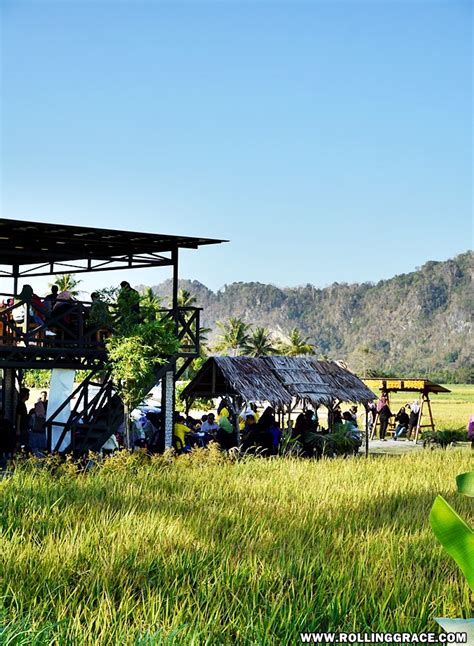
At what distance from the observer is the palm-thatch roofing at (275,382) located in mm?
17641

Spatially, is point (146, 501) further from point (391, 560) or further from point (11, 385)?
point (11, 385)

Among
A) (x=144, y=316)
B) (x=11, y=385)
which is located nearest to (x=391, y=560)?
(x=144, y=316)

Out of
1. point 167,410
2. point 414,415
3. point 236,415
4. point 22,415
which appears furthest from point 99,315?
point 414,415

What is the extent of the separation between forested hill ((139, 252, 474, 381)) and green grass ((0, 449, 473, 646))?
147 m

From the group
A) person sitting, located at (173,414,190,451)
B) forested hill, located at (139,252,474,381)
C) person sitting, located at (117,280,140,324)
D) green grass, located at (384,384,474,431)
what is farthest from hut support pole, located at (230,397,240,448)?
forested hill, located at (139,252,474,381)

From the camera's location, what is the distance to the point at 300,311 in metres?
194

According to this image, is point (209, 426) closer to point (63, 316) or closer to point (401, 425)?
point (63, 316)

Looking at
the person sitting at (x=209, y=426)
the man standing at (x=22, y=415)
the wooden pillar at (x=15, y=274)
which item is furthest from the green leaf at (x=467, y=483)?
the wooden pillar at (x=15, y=274)

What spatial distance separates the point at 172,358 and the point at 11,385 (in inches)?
144

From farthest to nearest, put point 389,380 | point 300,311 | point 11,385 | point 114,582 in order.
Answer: point 300,311
point 389,380
point 11,385
point 114,582

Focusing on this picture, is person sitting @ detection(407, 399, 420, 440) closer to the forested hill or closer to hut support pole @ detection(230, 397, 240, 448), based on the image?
hut support pole @ detection(230, 397, 240, 448)

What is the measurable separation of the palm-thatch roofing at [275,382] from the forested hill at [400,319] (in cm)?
13617

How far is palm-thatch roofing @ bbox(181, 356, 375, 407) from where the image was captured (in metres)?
17.6

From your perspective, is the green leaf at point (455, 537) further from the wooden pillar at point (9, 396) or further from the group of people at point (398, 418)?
the group of people at point (398, 418)
